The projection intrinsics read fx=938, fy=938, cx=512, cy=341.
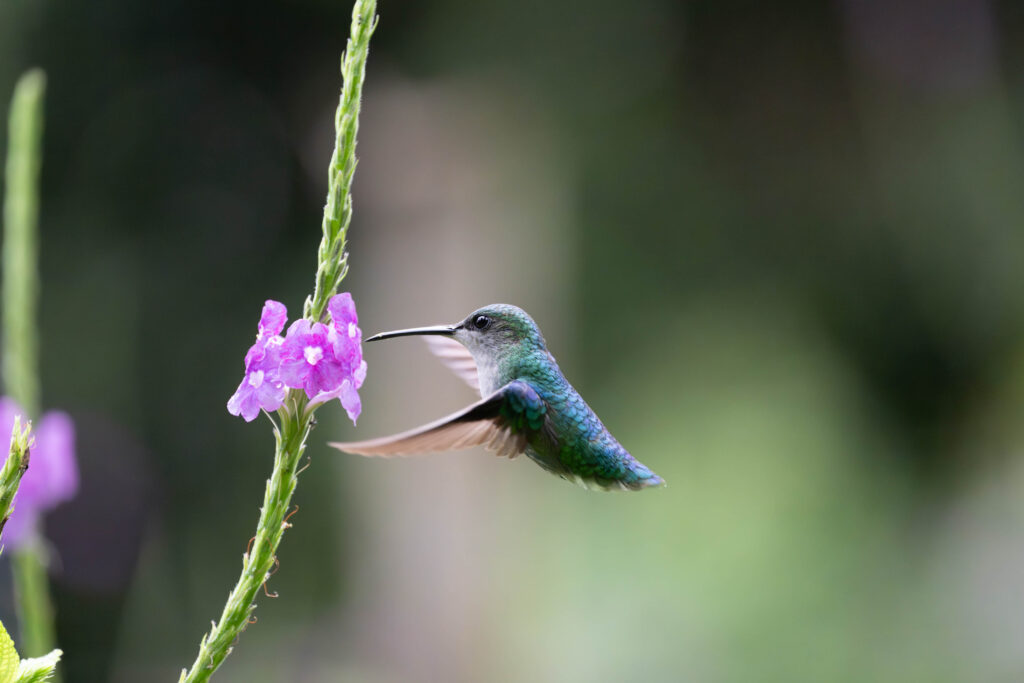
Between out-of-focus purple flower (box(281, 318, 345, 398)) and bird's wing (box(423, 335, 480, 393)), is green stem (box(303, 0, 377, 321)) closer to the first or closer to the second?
out-of-focus purple flower (box(281, 318, 345, 398))

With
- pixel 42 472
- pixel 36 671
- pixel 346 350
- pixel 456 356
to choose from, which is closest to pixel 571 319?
pixel 456 356

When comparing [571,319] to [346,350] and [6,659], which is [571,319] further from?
[6,659]

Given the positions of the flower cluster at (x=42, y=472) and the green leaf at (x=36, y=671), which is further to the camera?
the flower cluster at (x=42, y=472)

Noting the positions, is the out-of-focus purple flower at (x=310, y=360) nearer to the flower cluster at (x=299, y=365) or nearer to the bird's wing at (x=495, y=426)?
the flower cluster at (x=299, y=365)

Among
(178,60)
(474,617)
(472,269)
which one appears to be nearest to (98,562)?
(474,617)

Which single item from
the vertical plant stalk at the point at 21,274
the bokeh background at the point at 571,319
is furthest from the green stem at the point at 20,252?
the bokeh background at the point at 571,319
